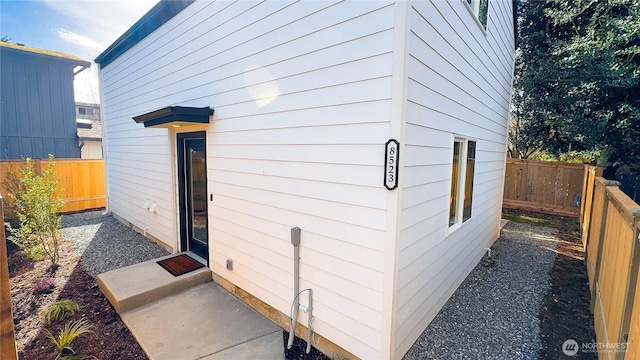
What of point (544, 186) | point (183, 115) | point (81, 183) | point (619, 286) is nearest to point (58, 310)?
point (183, 115)

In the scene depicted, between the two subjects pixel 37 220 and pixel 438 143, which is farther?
pixel 37 220

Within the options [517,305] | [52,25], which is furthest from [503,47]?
[52,25]

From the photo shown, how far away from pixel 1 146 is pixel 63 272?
941 cm

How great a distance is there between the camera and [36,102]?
11.0 metres

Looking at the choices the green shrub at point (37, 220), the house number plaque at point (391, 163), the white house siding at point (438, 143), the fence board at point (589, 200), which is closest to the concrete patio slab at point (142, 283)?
the green shrub at point (37, 220)

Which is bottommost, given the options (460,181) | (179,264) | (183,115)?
(179,264)

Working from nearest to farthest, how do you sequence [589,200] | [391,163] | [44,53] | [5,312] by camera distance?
[5,312]
[391,163]
[589,200]
[44,53]

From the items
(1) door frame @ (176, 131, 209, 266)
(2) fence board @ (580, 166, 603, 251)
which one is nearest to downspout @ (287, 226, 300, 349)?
(1) door frame @ (176, 131, 209, 266)

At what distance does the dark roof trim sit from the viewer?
487 cm

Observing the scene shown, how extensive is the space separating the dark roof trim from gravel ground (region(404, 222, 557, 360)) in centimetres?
580

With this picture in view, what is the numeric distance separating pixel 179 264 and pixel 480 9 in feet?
19.7

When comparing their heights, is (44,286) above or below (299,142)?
below

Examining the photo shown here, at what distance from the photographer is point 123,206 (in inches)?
294

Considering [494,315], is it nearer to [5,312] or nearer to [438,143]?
[438,143]
